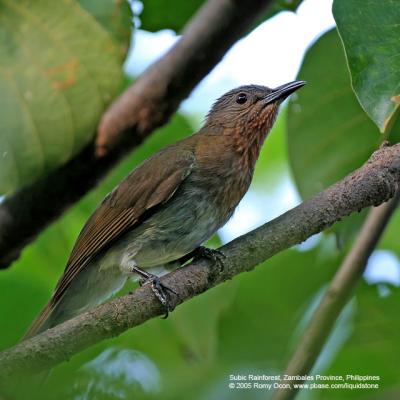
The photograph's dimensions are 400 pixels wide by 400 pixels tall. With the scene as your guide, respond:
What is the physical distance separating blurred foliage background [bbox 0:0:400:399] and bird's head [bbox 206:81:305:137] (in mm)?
646

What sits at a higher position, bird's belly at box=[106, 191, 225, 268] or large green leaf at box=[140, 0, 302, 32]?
large green leaf at box=[140, 0, 302, 32]

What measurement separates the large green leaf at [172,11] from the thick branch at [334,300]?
1037mm

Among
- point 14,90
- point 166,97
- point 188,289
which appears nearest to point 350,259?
point 188,289

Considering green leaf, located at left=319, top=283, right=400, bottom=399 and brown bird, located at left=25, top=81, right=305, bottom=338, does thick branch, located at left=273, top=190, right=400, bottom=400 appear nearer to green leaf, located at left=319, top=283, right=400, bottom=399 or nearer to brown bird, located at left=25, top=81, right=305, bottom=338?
green leaf, located at left=319, top=283, right=400, bottom=399

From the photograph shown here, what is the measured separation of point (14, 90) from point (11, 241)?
771 mm

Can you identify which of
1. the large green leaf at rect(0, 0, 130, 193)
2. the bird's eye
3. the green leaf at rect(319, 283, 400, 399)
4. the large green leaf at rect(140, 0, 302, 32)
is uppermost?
the bird's eye

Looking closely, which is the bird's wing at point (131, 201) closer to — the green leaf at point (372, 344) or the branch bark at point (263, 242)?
the branch bark at point (263, 242)

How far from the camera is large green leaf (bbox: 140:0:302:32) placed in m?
3.42

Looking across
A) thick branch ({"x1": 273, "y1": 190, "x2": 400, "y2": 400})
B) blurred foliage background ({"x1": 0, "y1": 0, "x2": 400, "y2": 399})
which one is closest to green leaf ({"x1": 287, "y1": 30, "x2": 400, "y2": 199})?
blurred foliage background ({"x1": 0, "y1": 0, "x2": 400, "y2": 399})

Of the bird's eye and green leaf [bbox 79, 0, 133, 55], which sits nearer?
green leaf [bbox 79, 0, 133, 55]

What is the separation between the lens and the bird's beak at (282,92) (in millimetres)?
4023

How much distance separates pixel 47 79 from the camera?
2896mm

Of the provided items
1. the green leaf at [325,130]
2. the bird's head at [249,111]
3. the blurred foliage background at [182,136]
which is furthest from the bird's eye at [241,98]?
the green leaf at [325,130]

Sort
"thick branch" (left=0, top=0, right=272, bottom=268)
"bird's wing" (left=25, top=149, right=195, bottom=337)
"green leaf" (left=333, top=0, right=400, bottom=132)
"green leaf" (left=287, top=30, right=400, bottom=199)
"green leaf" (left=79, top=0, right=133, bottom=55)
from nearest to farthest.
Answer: "green leaf" (left=333, top=0, right=400, bottom=132) → "green leaf" (left=79, top=0, right=133, bottom=55) → "thick branch" (left=0, top=0, right=272, bottom=268) → "green leaf" (left=287, top=30, right=400, bottom=199) → "bird's wing" (left=25, top=149, right=195, bottom=337)
